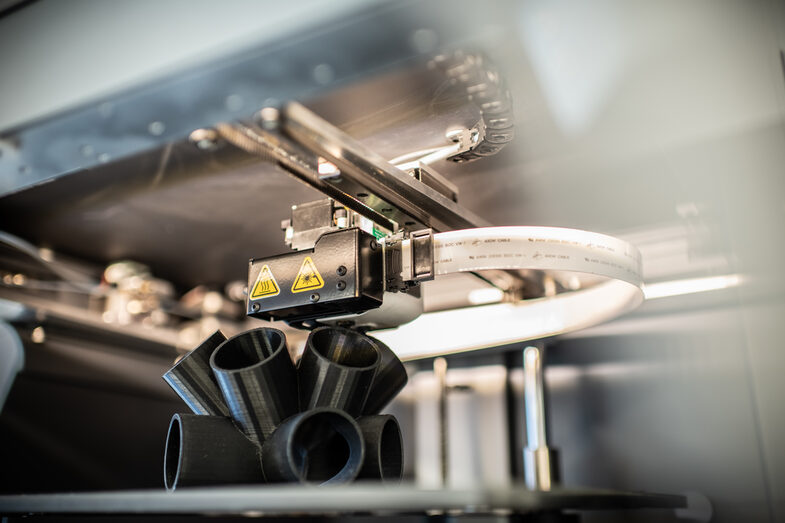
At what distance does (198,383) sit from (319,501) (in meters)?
0.36

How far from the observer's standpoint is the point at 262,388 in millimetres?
740

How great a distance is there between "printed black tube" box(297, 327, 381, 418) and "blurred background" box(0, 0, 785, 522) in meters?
0.21

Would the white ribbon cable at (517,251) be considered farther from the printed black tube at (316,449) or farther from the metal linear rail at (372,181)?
the printed black tube at (316,449)

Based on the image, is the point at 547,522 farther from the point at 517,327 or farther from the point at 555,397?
the point at 555,397

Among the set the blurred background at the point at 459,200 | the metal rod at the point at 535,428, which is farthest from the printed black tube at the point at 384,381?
the metal rod at the point at 535,428

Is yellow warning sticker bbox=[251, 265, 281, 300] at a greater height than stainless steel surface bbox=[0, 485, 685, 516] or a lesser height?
greater

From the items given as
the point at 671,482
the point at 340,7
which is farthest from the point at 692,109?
the point at 671,482

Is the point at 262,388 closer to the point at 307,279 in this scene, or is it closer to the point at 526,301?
the point at 307,279

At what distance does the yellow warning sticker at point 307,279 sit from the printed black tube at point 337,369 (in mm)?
64

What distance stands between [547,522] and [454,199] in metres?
0.48

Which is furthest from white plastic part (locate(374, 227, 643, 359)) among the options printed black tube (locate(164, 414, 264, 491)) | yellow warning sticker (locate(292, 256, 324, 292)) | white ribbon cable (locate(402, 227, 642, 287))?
printed black tube (locate(164, 414, 264, 491))

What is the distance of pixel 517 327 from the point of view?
113cm

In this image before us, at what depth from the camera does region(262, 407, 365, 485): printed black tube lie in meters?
0.67

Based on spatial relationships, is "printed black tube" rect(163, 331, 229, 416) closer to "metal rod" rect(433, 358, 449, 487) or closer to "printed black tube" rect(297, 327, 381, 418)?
"printed black tube" rect(297, 327, 381, 418)
